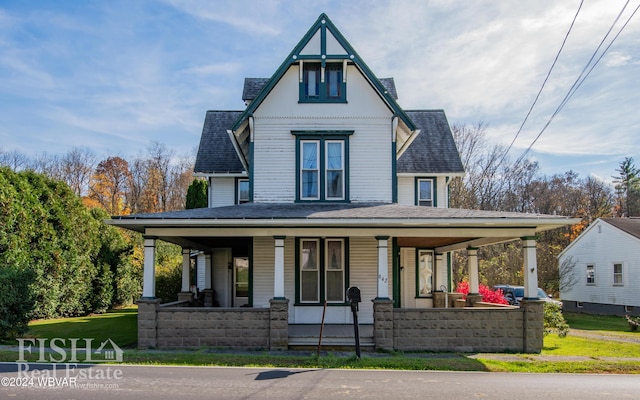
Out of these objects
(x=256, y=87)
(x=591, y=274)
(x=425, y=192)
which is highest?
(x=256, y=87)

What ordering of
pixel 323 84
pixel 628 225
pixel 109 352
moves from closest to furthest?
pixel 109 352
pixel 323 84
pixel 628 225

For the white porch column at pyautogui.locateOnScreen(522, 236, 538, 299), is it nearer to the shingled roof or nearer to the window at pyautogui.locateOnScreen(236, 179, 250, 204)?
the shingled roof

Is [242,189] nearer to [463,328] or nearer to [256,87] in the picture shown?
[256,87]

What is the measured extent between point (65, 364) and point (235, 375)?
3825 mm

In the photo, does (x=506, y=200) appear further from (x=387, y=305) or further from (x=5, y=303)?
(x=5, y=303)

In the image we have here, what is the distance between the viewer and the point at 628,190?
60.8 metres

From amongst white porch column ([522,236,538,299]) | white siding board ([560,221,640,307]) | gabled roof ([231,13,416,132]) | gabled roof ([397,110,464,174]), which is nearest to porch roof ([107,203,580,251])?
white porch column ([522,236,538,299])

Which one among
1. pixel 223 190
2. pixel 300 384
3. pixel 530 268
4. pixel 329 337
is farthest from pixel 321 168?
pixel 300 384

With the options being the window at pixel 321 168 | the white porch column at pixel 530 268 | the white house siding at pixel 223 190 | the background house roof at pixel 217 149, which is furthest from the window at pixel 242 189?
the white porch column at pixel 530 268

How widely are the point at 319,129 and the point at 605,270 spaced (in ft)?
75.8

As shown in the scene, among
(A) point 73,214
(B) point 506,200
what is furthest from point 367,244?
(B) point 506,200

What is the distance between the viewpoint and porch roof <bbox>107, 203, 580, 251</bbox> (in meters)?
13.4

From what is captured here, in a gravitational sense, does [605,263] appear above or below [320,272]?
below

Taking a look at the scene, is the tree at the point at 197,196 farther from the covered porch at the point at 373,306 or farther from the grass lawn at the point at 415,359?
the covered porch at the point at 373,306
